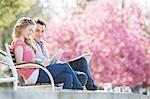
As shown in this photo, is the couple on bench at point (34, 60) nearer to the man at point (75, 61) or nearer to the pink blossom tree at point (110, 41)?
the man at point (75, 61)

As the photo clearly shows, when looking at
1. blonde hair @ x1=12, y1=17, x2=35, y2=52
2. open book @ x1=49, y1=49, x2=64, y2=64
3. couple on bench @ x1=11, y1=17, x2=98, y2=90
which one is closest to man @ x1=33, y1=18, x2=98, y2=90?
couple on bench @ x1=11, y1=17, x2=98, y2=90

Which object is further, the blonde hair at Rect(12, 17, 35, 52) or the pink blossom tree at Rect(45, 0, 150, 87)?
the pink blossom tree at Rect(45, 0, 150, 87)

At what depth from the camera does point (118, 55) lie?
2605 cm

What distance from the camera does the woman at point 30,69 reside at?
235 inches

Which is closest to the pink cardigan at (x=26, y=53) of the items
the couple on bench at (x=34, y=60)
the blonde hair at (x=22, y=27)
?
the couple on bench at (x=34, y=60)

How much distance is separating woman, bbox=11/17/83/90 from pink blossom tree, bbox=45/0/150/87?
1876cm

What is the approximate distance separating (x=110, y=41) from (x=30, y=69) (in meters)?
20.5

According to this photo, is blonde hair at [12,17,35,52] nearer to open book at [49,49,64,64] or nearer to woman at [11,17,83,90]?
woman at [11,17,83,90]

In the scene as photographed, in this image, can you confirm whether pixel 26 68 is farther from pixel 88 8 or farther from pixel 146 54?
pixel 88 8

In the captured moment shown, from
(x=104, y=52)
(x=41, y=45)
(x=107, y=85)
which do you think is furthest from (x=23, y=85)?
(x=104, y=52)

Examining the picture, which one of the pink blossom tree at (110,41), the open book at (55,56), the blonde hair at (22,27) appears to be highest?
the pink blossom tree at (110,41)

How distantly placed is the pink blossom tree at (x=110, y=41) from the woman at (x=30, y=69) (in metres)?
18.8

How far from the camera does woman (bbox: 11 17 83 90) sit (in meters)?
5.98

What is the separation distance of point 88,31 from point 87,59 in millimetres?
20084
